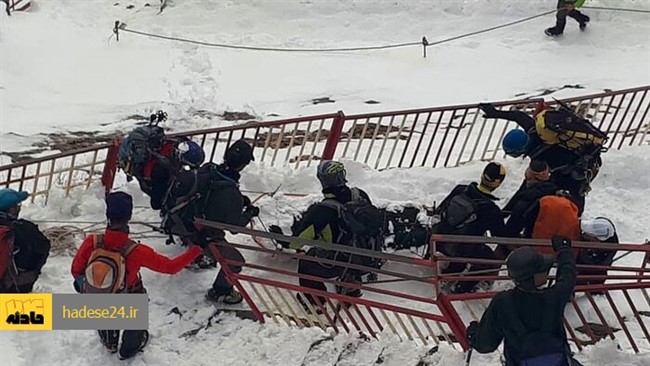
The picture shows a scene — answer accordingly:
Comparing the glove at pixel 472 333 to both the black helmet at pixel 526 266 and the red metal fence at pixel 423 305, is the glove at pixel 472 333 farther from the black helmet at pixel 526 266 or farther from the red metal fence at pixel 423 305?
the black helmet at pixel 526 266

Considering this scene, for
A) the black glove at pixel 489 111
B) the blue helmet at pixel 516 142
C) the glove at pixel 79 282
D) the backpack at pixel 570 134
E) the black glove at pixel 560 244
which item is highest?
the black glove at pixel 560 244

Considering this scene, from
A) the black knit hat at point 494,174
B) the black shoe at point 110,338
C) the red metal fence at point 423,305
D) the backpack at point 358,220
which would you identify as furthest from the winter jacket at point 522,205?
the black shoe at point 110,338

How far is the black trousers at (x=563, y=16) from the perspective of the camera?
16438 millimetres

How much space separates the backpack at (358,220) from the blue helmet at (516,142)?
1.94 m

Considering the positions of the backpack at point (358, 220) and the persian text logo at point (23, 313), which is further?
the backpack at point (358, 220)

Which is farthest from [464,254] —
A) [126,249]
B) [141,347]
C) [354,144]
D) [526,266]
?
[354,144]

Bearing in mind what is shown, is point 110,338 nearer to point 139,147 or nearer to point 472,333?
point 139,147

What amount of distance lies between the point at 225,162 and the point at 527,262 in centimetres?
310

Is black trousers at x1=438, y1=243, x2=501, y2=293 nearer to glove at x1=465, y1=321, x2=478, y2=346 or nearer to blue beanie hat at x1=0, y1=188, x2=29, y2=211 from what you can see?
glove at x1=465, y1=321, x2=478, y2=346

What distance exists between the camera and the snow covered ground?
6043mm

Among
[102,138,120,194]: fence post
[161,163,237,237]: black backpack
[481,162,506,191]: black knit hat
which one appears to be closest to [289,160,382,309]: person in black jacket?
[161,163,237,237]: black backpack

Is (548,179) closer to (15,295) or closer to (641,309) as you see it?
(641,309)

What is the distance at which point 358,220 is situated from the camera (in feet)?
21.2

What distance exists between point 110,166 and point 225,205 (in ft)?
7.38
